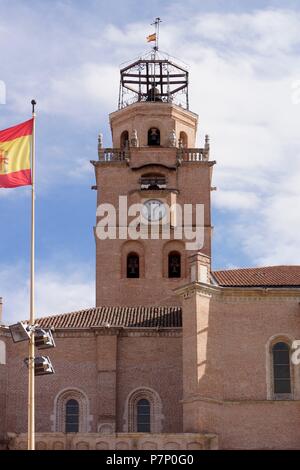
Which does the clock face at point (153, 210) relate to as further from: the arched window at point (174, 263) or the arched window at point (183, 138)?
the arched window at point (183, 138)

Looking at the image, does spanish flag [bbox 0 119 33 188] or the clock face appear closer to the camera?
spanish flag [bbox 0 119 33 188]

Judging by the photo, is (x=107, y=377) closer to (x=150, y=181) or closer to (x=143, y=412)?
(x=143, y=412)

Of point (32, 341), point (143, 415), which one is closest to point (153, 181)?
point (143, 415)

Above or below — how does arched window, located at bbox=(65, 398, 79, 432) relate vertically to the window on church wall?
below

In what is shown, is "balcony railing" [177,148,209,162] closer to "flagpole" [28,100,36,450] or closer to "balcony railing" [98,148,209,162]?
"balcony railing" [98,148,209,162]

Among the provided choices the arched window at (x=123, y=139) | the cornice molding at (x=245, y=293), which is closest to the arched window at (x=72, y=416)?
the cornice molding at (x=245, y=293)

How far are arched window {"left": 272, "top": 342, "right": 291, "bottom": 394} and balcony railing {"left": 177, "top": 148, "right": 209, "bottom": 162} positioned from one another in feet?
61.0

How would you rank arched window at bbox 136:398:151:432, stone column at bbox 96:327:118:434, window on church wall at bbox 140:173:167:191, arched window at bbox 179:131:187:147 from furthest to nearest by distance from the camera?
arched window at bbox 179:131:187:147 < window on church wall at bbox 140:173:167:191 < arched window at bbox 136:398:151:432 < stone column at bbox 96:327:118:434

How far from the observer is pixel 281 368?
157ft

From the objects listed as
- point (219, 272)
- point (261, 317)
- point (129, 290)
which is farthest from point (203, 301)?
point (129, 290)

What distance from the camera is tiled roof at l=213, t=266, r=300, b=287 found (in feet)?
163

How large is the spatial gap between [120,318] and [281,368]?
9.74m

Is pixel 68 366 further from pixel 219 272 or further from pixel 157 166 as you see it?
pixel 157 166

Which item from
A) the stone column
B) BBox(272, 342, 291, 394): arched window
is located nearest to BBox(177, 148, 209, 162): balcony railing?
the stone column
